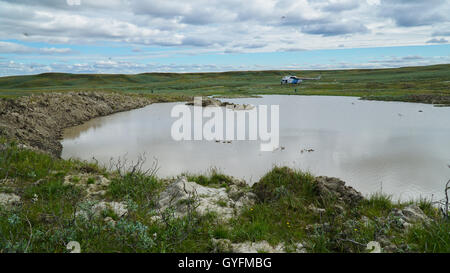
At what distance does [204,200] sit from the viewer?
18.8 ft

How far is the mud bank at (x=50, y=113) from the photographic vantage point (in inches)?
451

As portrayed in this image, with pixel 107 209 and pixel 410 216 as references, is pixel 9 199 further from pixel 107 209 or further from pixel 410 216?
pixel 410 216

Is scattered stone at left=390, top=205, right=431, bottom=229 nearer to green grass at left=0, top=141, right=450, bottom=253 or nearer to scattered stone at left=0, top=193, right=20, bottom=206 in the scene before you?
green grass at left=0, top=141, right=450, bottom=253

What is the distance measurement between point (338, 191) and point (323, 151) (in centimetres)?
516

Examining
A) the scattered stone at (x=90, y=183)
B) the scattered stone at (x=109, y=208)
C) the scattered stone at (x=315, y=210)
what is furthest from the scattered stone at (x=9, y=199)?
the scattered stone at (x=315, y=210)

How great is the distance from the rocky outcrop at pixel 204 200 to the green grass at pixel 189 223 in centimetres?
24

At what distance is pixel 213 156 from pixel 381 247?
701 centimetres

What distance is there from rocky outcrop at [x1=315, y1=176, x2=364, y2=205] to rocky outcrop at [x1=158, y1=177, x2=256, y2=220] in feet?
4.61

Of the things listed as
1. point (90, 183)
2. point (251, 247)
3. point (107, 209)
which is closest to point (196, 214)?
point (251, 247)

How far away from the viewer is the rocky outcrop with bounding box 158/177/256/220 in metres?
5.19

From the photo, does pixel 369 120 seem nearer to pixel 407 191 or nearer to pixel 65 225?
pixel 407 191

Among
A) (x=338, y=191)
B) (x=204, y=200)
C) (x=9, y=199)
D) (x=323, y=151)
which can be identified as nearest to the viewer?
(x=9, y=199)

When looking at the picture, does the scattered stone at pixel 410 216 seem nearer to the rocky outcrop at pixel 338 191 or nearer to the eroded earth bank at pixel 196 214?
the eroded earth bank at pixel 196 214

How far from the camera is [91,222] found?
4.07 metres
